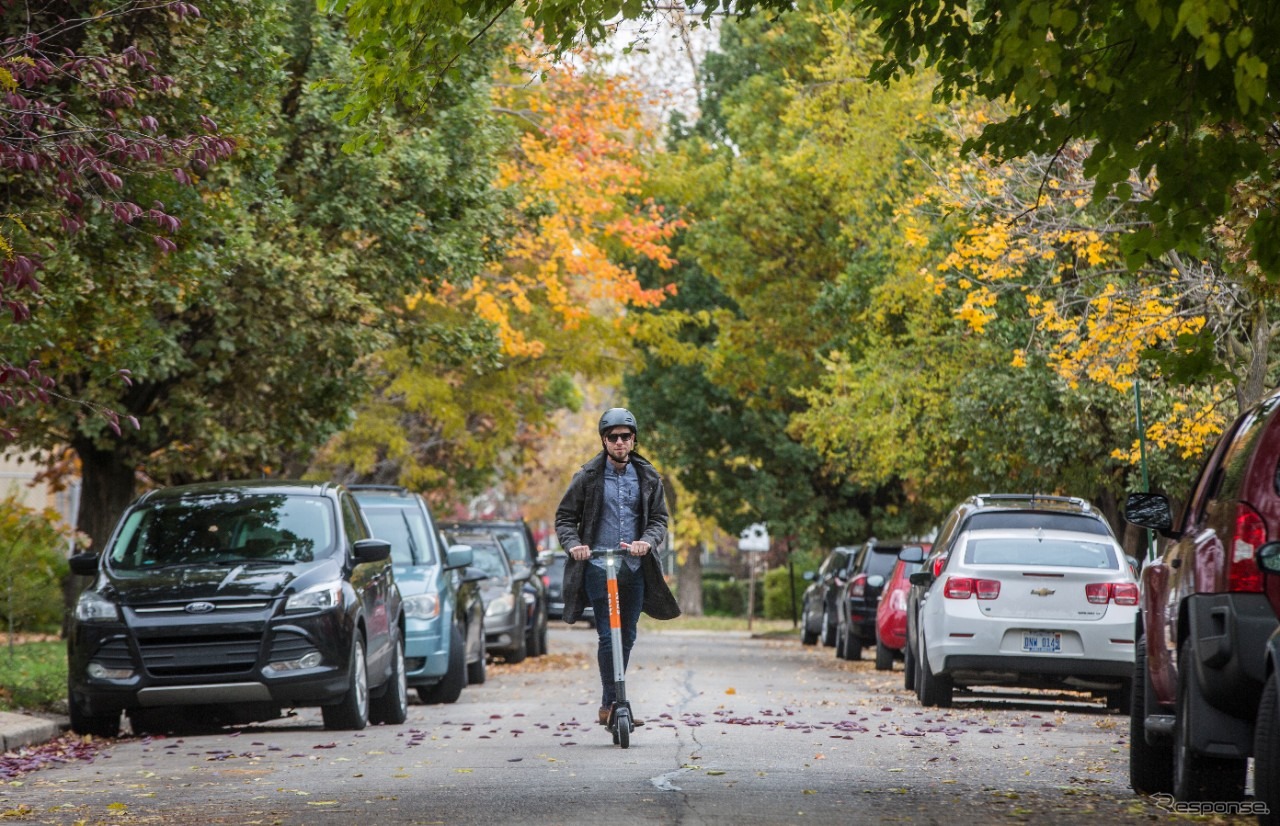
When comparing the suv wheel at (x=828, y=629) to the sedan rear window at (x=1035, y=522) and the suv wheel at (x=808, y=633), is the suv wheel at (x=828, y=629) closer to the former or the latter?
the suv wheel at (x=808, y=633)

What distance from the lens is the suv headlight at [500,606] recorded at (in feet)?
78.1

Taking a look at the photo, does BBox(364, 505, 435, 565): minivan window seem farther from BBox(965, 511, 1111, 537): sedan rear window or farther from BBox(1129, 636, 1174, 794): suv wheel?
BBox(1129, 636, 1174, 794): suv wheel

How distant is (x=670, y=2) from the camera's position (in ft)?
36.0

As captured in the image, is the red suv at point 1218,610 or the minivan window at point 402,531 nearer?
the red suv at point 1218,610

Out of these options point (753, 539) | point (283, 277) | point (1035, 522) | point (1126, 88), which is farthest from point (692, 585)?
point (1126, 88)

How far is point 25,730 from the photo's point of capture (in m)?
13.1

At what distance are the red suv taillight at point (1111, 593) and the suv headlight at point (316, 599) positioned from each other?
20.6 feet

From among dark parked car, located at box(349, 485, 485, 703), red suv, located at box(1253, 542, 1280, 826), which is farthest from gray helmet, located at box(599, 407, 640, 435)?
red suv, located at box(1253, 542, 1280, 826)

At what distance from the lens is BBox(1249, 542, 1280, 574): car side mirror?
281 inches

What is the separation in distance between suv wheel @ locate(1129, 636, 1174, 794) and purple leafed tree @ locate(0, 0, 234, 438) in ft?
18.7

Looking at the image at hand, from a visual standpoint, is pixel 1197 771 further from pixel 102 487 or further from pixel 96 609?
pixel 102 487

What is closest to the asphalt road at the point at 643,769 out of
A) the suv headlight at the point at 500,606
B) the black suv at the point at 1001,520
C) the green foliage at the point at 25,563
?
the black suv at the point at 1001,520

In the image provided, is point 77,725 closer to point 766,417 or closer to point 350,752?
point 350,752

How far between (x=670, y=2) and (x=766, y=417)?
1276 inches
